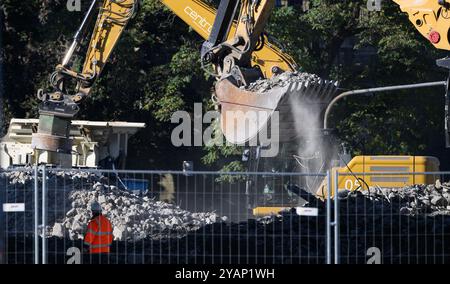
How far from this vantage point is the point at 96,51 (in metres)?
22.8

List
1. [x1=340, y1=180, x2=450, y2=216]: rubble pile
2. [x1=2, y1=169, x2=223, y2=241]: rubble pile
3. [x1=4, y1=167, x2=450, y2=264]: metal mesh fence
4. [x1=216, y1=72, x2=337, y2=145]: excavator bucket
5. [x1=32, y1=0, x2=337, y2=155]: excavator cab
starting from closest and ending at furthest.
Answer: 1. [x1=4, y1=167, x2=450, y2=264]: metal mesh fence
2. [x1=2, y1=169, x2=223, y2=241]: rubble pile
3. [x1=340, y1=180, x2=450, y2=216]: rubble pile
4. [x1=216, y1=72, x2=337, y2=145]: excavator bucket
5. [x1=32, y1=0, x2=337, y2=155]: excavator cab

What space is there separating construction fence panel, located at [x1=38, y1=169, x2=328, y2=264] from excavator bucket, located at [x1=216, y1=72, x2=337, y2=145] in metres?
0.96

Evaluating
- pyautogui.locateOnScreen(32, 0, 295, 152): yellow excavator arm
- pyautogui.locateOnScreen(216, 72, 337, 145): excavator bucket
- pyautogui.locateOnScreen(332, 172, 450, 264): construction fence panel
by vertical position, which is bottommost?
pyautogui.locateOnScreen(332, 172, 450, 264): construction fence panel

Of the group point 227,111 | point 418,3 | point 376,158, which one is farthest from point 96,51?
point 418,3

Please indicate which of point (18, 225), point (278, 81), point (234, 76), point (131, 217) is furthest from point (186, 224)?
point (234, 76)

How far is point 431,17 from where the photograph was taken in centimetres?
1695

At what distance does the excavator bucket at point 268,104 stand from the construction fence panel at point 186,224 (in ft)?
3.14

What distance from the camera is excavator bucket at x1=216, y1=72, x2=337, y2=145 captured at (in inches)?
744

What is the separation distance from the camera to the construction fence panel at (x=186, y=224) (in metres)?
12.9

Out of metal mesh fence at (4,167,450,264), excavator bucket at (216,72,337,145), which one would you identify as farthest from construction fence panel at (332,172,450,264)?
excavator bucket at (216,72,337,145)

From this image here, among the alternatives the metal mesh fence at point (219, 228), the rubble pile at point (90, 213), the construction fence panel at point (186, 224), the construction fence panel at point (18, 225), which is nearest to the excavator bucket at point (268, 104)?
the construction fence panel at point (186, 224)

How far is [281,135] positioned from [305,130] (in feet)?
1.91

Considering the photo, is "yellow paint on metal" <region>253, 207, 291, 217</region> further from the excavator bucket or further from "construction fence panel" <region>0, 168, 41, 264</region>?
"construction fence panel" <region>0, 168, 41, 264</region>

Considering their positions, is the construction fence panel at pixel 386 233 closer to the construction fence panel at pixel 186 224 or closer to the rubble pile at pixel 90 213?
the construction fence panel at pixel 186 224
